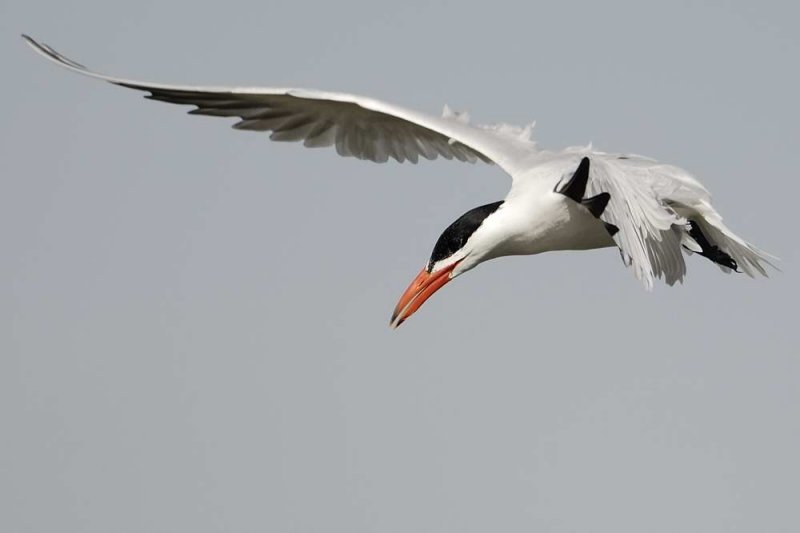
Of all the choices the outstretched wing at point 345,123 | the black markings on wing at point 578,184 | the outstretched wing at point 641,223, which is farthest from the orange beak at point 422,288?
the outstretched wing at point 641,223

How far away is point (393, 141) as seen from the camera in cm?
1295

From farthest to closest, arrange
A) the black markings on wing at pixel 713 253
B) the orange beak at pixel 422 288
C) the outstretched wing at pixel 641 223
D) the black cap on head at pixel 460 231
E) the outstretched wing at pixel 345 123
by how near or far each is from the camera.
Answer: the black markings on wing at pixel 713 253
the outstretched wing at pixel 345 123
the orange beak at pixel 422 288
the black cap on head at pixel 460 231
the outstretched wing at pixel 641 223

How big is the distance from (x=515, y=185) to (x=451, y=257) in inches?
29.5

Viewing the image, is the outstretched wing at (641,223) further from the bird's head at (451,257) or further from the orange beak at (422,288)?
the orange beak at (422,288)

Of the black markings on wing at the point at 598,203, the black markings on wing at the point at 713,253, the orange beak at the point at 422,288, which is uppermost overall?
the black markings on wing at the point at 713,253

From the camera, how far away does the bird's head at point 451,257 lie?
10.2m

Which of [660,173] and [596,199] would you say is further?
[660,173]

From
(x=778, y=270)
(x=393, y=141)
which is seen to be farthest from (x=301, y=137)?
(x=778, y=270)

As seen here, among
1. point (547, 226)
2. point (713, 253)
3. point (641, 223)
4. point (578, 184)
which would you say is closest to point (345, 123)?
point (547, 226)

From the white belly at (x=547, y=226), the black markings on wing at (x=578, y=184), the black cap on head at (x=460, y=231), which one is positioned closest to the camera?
the black markings on wing at (x=578, y=184)

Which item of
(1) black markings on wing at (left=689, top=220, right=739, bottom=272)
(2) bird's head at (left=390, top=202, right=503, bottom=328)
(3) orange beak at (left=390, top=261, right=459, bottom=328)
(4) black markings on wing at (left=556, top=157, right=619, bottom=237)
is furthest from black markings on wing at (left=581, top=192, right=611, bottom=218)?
(1) black markings on wing at (left=689, top=220, right=739, bottom=272)

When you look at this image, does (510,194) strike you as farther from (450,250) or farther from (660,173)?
(660,173)

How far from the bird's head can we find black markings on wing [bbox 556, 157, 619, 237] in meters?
0.75

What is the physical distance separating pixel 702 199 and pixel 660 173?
501 millimetres
